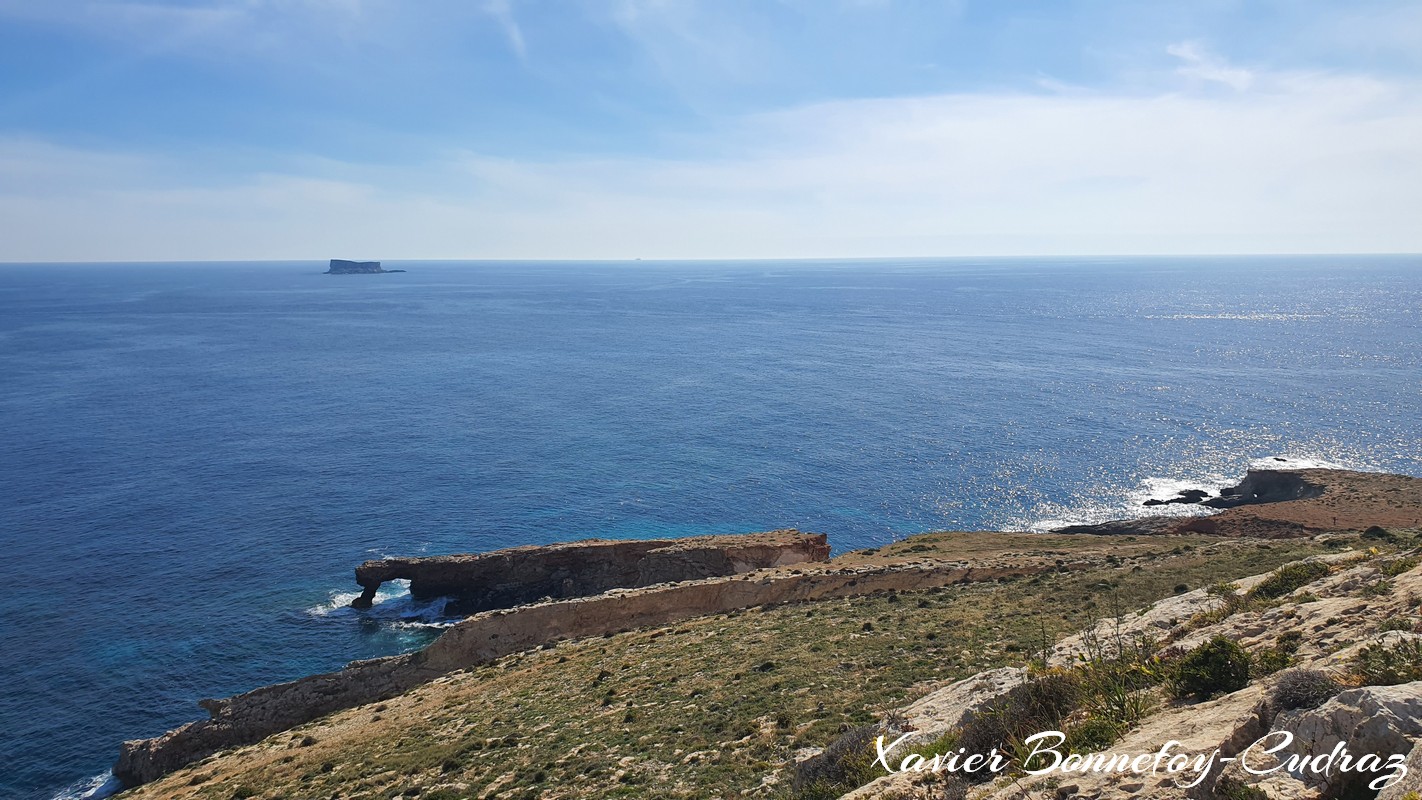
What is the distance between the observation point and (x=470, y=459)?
77.9 metres

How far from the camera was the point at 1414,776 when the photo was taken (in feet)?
24.6

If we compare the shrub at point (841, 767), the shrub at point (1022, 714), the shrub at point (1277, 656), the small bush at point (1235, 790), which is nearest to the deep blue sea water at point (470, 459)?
the shrub at point (841, 767)

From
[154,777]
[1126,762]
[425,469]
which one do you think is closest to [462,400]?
[425,469]

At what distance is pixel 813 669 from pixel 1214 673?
14096 mm

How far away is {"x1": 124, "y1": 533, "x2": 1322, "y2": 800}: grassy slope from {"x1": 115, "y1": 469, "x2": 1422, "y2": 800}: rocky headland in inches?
5.1

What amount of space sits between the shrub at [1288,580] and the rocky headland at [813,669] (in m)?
0.07

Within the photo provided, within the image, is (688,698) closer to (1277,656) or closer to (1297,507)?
(1277,656)

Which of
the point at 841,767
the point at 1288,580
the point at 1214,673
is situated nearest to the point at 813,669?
the point at 841,767

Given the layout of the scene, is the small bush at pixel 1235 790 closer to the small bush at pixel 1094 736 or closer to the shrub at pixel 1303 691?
the shrub at pixel 1303 691

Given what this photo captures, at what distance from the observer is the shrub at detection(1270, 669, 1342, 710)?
10.1m

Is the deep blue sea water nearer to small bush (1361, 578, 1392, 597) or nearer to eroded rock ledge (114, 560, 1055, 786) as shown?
eroded rock ledge (114, 560, 1055, 786)

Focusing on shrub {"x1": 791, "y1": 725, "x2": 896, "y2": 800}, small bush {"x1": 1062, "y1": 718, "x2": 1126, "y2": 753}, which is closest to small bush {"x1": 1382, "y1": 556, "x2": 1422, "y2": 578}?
small bush {"x1": 1062, "y1": 718, "x2": 1126, "y2": 753}

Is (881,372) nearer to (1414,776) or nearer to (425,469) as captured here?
(425,469)

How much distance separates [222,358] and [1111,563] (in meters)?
146
